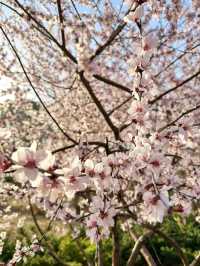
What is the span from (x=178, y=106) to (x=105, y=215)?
20.6 feet

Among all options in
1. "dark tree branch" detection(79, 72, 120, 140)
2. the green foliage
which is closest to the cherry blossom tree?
"dark tree branch" detection(79, 72, 120, 140)

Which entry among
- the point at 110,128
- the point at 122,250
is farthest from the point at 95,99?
the point at 122,250

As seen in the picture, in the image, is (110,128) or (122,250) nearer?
(110,128)

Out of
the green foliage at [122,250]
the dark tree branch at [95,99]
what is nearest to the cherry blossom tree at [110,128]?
the dark tree branch at [95,99]

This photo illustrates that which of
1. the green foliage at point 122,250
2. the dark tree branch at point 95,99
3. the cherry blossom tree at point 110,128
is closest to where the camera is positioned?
the cherry blossom tree at point 110,128

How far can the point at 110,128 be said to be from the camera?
15.5ft

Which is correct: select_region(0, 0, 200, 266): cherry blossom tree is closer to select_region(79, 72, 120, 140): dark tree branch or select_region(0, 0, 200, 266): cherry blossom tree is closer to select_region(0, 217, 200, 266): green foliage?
select_region(79, 72, 120, 140): dark tree branch

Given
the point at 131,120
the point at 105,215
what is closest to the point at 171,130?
the point at 131,120

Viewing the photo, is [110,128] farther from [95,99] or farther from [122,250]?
[122,250]

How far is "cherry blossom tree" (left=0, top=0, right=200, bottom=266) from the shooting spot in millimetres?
2268

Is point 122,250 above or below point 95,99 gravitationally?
below

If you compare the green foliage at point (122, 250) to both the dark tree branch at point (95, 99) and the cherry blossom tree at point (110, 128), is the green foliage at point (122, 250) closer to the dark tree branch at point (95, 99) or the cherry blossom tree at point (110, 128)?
the cherry blossom tree at point (110, 128)

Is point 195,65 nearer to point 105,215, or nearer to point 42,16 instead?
point 42,16

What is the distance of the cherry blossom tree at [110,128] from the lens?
2.27m
